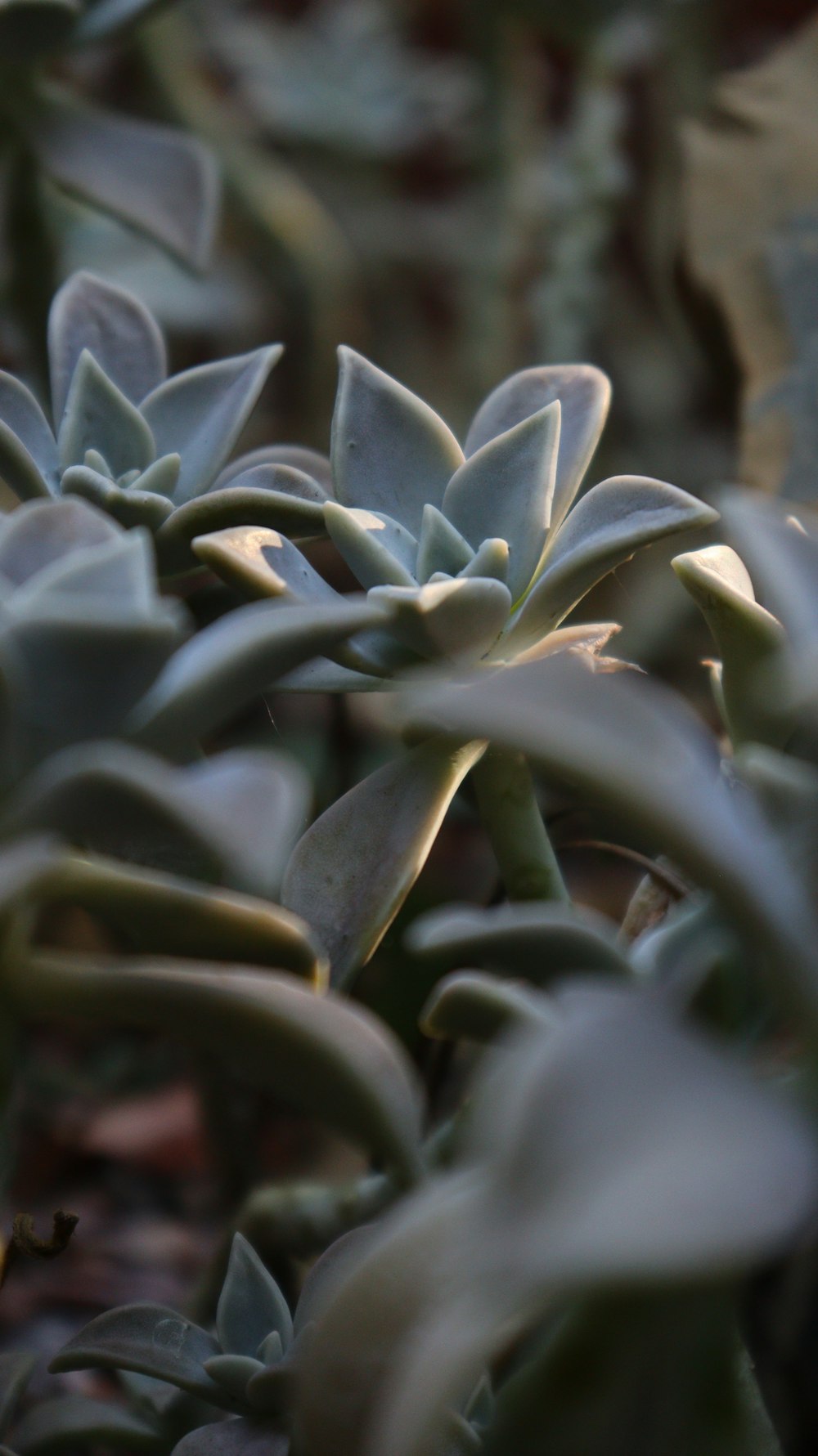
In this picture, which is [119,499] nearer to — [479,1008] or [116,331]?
[116,331]

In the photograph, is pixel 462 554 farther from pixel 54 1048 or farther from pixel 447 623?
pixel 54 1048

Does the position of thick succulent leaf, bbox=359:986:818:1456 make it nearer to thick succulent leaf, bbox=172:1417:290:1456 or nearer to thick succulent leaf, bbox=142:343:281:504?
thick succulent leaf, bbox=172:1417:290:1456

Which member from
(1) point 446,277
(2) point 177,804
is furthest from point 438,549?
(1) point 446,277

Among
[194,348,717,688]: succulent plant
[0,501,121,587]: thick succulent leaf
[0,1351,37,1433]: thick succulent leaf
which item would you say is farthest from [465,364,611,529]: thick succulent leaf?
[0,1351,37,1433]: thick succulent leaf

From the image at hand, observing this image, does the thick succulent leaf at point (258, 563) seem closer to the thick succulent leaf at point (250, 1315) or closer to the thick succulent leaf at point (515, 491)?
the thick succulent leaf at point (515, 491)

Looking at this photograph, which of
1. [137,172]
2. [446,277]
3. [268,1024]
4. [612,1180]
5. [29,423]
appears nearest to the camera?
[612,1180]

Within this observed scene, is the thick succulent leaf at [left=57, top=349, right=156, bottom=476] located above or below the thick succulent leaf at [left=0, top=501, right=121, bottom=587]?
below

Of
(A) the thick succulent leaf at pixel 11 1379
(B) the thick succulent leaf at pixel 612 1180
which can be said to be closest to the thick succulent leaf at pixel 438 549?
(B) the thick succulent leaf at pixel 612 1180
